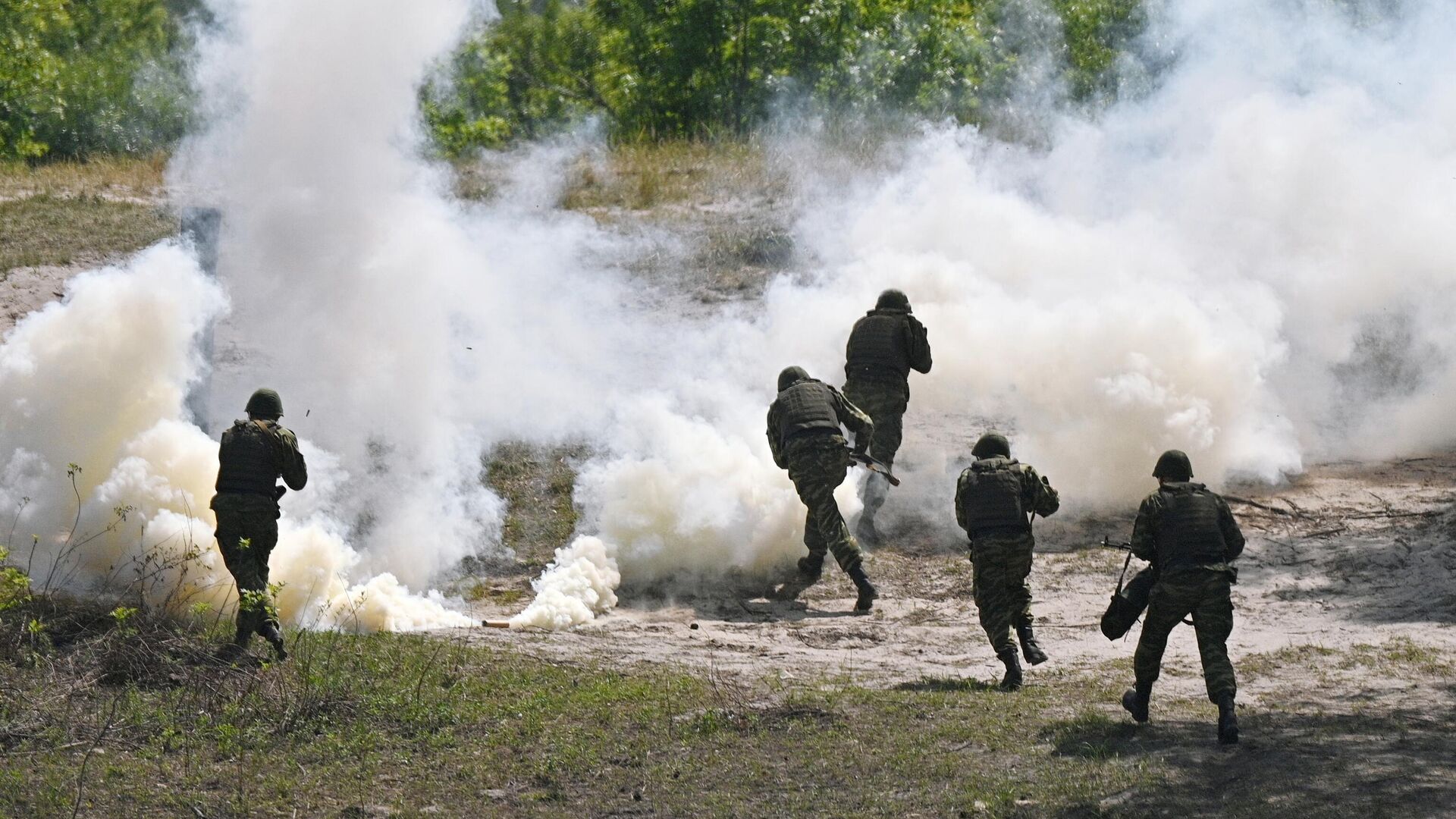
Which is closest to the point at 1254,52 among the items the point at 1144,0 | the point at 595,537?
the point at 1144,0

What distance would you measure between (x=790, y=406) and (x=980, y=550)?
113 inches

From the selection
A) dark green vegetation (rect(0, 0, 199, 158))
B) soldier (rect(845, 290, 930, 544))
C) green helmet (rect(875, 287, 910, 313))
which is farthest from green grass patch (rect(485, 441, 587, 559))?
dark green vegetation (rect(0, 0, 199, 158))

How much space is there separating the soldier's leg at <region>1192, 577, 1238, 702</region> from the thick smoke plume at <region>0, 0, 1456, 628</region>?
4925 mm

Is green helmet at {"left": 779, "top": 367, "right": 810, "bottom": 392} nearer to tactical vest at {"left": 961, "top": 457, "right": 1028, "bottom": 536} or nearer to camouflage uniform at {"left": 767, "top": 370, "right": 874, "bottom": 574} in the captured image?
camouflage uniform at {"left": 767, "top": 370, "right": 874, "bottom": 574}

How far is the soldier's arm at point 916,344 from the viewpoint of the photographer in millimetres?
13344

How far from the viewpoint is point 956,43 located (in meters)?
23.8

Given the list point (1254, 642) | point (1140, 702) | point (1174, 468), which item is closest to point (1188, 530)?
point (1174, 468)

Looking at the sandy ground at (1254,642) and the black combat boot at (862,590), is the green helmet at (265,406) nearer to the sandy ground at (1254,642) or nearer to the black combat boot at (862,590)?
the sandy ground at (1254,642)

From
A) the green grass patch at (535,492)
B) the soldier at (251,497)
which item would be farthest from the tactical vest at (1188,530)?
the green grass patch at (535,492)

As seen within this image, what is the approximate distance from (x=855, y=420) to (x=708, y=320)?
5632 millimetres

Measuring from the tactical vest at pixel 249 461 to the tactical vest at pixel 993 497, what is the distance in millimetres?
4328

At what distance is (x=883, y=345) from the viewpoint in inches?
524

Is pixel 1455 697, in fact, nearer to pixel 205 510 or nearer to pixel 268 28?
pixel 205 510

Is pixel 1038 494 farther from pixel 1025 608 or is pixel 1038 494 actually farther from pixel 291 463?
pixel 291 463
